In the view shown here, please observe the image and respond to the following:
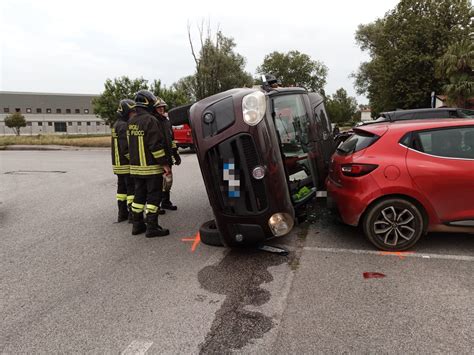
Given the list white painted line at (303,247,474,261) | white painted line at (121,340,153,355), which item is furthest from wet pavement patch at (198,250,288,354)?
white painted line at (303,247,474,261)

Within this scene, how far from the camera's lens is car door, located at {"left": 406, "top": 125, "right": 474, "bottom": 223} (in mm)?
3920

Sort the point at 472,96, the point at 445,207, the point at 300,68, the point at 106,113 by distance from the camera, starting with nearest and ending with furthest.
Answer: the point at 445,207, the point at 472,96, the point at 106,113, the point at 300,68

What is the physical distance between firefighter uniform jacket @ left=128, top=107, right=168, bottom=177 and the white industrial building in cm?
7447

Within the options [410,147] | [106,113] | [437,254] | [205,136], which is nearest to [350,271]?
[437,254]

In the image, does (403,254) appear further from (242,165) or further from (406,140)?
(242,165)

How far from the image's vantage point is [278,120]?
16.1 ft

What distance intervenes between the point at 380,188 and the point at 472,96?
24131mm

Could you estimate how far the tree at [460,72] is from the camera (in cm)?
2338

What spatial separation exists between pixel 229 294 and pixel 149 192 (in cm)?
210

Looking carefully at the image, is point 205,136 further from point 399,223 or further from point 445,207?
point 445,207

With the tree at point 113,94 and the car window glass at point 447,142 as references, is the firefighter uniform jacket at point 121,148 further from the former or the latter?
the tree at point 113,94

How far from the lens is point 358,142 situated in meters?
4.46

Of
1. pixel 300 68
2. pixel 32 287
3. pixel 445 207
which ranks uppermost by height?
pixel 300 68

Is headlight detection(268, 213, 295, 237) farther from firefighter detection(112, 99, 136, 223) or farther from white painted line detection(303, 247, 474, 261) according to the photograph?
firefighter detection(112, 99, 136, 223)
